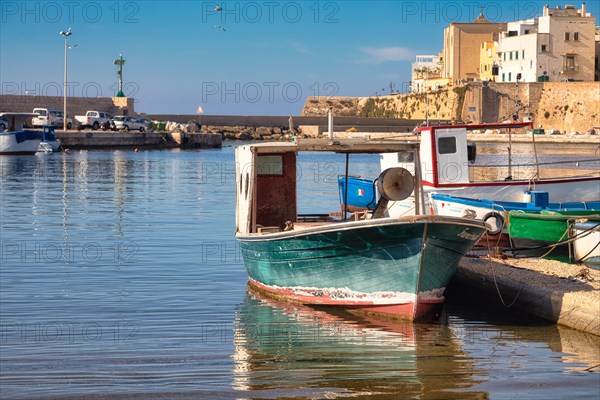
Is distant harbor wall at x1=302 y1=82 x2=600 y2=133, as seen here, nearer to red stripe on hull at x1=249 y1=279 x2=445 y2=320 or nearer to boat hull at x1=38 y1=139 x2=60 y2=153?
boat hull at x1=38 y1=139 x2=60 y2=153

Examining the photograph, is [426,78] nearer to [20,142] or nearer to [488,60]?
[488,60]

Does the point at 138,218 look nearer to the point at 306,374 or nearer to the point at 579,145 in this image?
the point at 306,374

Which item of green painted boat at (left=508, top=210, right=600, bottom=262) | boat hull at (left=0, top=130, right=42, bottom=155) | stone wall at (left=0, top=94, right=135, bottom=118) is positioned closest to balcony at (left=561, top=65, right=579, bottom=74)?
stone wall at (left=0, top=94, right=135, bottom=118)

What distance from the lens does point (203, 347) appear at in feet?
35.4

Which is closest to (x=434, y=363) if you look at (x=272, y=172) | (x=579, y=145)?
(x=272, y=172)

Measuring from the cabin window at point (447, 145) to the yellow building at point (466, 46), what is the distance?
270ft

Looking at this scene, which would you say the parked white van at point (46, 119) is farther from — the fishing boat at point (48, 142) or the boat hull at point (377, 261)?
the boat hull at point (377, 261)

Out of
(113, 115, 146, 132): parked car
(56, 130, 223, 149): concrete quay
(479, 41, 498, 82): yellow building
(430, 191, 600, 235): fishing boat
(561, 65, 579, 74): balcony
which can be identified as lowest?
(430, 191, 600, 235): fishing boat

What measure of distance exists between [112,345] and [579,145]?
233ft

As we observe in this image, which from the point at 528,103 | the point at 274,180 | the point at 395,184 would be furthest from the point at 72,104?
the point at 395,184

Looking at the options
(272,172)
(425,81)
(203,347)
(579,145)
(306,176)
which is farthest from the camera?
(425,81)

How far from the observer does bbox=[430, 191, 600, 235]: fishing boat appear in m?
16.7

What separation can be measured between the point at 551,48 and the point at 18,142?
171ft

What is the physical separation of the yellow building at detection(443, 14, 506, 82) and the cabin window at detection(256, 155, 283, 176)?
8807 cm
